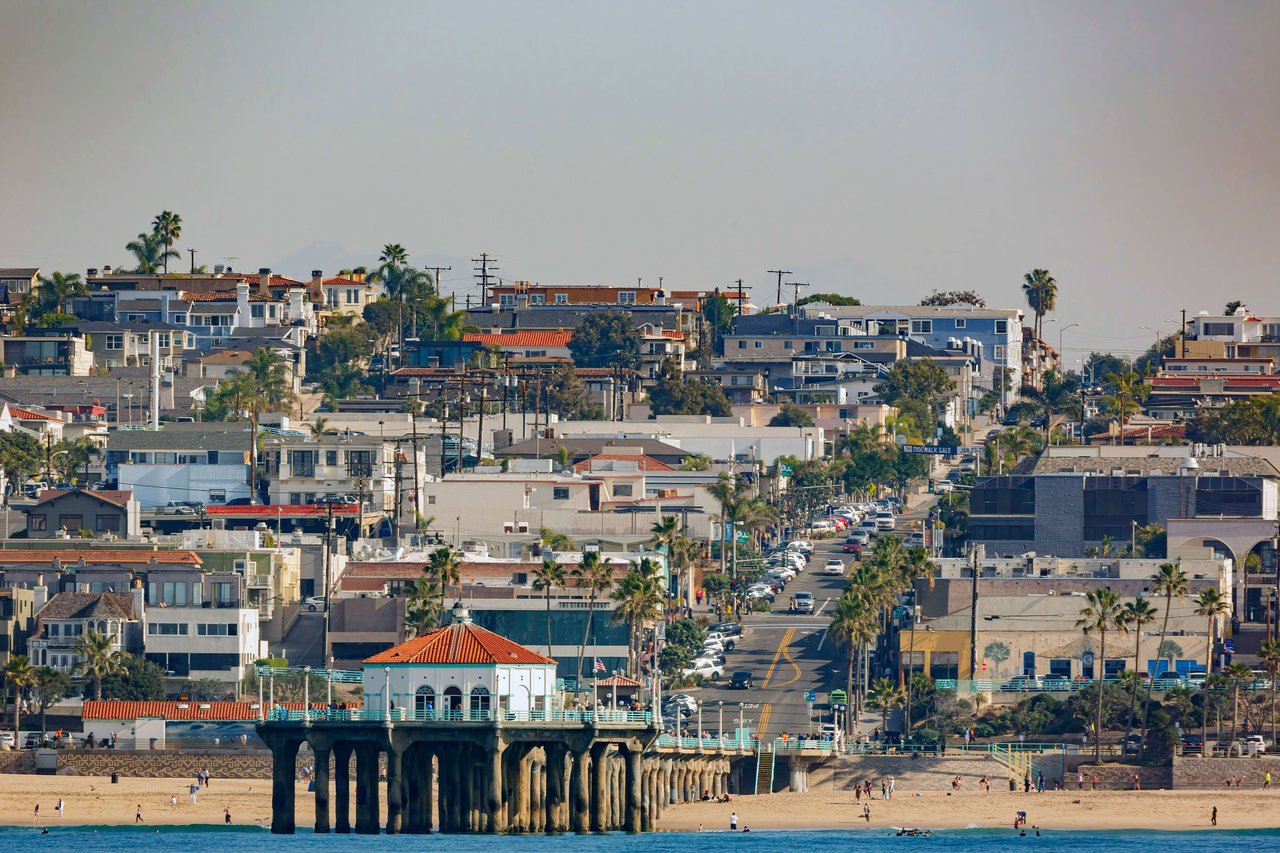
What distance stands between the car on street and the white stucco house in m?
45.0

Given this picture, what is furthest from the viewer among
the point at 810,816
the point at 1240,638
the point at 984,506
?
the point at 984,506

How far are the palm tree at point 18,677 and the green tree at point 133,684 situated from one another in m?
3.61

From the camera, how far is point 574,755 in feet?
347

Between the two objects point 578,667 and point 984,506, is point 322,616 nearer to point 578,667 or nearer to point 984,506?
point 578,667

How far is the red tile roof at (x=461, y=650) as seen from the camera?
342 feet

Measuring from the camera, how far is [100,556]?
518 ft

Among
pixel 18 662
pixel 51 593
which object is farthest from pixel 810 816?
pixel 51 593

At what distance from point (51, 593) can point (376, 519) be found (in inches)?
1488

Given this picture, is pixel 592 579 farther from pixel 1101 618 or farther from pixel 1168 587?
pixel 1168 587

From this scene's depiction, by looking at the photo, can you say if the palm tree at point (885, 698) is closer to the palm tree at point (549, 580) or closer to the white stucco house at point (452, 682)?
the palm tree at point (549, 580)

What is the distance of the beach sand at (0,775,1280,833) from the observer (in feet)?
392

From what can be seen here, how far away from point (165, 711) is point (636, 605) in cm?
2408

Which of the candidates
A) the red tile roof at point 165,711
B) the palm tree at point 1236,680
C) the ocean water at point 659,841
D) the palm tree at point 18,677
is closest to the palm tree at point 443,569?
the red tile roof at point 165,711

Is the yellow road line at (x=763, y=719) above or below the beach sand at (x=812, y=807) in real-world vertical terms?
above
